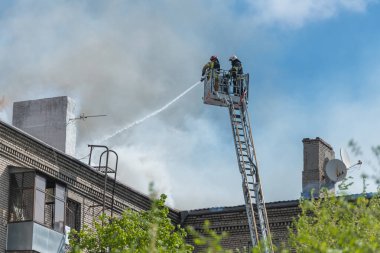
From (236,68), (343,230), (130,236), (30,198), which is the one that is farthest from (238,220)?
(343,230)

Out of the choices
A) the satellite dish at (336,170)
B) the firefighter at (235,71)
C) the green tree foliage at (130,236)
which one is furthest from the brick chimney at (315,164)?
the green tree foliage at (130,236)

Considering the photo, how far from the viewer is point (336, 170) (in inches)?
1561

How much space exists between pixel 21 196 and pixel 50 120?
6.80m

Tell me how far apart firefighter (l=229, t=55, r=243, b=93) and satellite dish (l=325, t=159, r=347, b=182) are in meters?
5.89

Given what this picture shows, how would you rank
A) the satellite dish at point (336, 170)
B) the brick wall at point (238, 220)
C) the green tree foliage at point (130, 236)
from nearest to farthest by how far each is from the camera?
the green tree foliage at point (130, 236)
the brick wall at point (238, 220)
the satellite dish at point (336, 170)

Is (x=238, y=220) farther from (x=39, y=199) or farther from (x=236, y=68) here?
(x=39, y=199)

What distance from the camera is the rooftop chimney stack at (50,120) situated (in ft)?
126

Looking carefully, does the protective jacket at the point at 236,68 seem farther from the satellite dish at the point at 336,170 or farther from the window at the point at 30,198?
the window at the point at 30,198

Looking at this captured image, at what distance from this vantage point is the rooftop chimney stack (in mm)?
38344

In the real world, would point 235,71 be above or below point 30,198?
above

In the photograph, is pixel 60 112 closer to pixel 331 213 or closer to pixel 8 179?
pixel 8 179

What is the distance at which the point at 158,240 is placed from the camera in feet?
97.1

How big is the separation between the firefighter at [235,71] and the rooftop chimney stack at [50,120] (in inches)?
239

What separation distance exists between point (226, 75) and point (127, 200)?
499 centimetres
